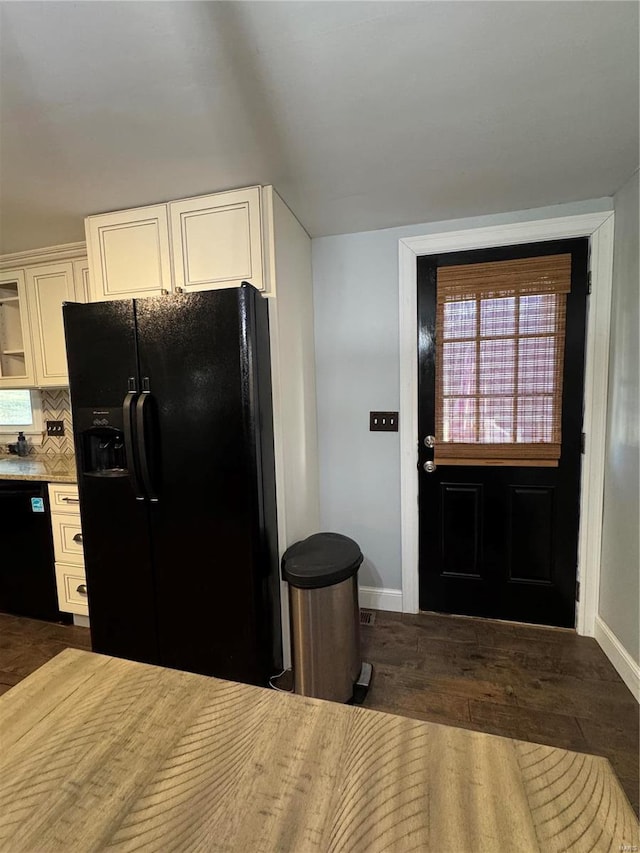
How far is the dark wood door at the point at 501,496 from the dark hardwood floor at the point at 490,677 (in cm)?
18

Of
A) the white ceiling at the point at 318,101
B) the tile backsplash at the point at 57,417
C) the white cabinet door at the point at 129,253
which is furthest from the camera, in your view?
the tile backsplash at the point at 57,417

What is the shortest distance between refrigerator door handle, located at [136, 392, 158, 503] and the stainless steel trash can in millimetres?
727

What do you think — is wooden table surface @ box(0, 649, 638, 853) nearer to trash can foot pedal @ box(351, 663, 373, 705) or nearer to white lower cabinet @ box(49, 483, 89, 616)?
trash can foot pedal @ box(351, 663, 373, 705)

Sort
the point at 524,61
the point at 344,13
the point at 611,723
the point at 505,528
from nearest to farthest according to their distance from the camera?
the point at 344,13 → the point at 524,61 → the point at 611,723 → the point at 505,528

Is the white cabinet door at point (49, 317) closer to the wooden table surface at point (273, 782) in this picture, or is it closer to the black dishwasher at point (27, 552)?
the black dishwasher at point (27, 552)

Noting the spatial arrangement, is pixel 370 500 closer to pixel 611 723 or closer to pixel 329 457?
pixel 329 457

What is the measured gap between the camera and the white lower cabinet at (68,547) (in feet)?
7.47

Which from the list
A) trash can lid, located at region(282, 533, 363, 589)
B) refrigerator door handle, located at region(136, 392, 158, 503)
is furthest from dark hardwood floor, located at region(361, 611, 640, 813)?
refrigerator door handle, located at region(136, 392, 158, 503)

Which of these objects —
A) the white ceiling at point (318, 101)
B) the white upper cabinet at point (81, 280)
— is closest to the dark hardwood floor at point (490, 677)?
the white upper cabinet at point (81, 280)

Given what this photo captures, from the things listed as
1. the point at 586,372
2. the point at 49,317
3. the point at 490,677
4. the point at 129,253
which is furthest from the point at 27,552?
the point at 586,372

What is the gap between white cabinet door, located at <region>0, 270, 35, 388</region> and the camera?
2.68 m

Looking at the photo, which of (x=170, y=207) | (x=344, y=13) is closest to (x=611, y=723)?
(x=344, y=13)

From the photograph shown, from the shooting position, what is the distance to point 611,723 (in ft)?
5.26

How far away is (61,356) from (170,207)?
55.5 inches
